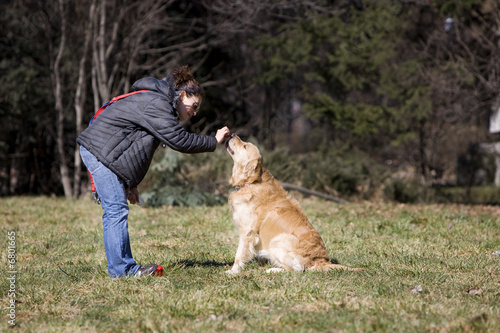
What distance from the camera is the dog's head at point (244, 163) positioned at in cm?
480

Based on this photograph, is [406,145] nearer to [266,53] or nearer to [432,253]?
[266,53]

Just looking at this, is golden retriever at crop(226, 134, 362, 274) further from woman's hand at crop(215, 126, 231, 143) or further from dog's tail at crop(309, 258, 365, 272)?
woman's hand at crop(215, 126, 231, 143)

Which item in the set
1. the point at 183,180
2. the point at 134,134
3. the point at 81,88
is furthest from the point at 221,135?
the point at 81,88

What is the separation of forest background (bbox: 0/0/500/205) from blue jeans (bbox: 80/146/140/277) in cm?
731

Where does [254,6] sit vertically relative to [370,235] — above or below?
above

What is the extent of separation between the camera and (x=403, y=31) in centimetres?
1611

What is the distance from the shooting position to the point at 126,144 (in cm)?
420

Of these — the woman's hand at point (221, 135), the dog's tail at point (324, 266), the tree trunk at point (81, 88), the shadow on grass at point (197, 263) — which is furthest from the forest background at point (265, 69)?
the dog's tail at point (324, 266)

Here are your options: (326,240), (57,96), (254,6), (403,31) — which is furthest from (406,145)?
(326,240)

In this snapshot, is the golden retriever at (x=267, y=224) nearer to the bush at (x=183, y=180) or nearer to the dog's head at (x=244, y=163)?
the dog's head at (x=244, y=163)

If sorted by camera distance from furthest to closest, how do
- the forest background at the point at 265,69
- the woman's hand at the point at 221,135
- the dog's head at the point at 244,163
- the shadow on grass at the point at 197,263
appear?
the forest background at the point at 265,69
the shadow on grass at the point at 197,263
the dog's head at the point at 244,163
the woman's hand at the point at 221,135

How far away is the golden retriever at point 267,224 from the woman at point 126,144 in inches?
→ 22.7

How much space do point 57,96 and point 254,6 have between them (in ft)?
18.7

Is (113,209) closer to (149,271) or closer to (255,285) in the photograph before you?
(149,271)
